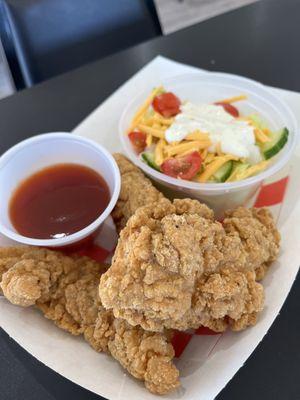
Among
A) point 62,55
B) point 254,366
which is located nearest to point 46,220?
point 254,366

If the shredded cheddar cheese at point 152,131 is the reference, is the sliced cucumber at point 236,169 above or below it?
below

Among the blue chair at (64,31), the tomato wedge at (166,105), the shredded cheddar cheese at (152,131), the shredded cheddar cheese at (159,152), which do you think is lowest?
the shredded cheddar cheese at (159,152)

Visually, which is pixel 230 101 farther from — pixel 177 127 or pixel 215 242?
pixel 215 242

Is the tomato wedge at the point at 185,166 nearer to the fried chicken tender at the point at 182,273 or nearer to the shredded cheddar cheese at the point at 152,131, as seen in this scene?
the shredded cheddar cheese at the point at 152,131

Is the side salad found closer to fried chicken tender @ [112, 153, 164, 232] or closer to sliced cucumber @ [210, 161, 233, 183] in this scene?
sliced cucumber @ [210, 161, 233, 183]

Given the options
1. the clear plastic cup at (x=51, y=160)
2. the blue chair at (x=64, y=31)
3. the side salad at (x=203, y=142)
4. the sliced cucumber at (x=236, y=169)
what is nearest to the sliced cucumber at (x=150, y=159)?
the side salad at (x=203, y=142)

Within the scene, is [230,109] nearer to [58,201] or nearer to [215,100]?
[215,100]
